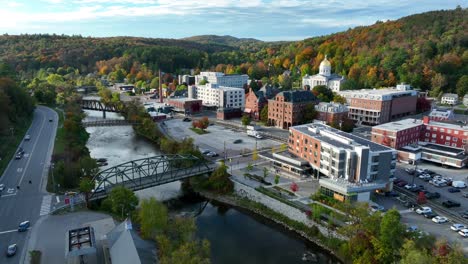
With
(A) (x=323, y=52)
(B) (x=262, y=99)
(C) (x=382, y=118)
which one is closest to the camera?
(C) (x=382, y=118)

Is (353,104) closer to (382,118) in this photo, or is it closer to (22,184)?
(382,118)

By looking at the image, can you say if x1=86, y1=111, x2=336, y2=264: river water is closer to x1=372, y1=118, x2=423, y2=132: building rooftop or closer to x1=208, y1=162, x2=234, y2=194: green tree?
x1=208, y1=162, x2=234, y2=194: green tree

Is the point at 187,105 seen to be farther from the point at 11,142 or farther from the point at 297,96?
the point at 11,142

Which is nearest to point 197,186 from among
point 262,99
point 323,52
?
point 262,99

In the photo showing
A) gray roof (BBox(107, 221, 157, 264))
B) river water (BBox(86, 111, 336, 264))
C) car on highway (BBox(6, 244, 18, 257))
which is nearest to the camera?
gray roof (BBox(107, 221, 157, 264))

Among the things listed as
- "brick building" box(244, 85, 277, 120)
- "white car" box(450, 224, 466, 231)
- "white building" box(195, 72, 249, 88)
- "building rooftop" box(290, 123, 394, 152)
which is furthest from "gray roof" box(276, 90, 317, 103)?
"white building" box(195, 72, 249, 88)
